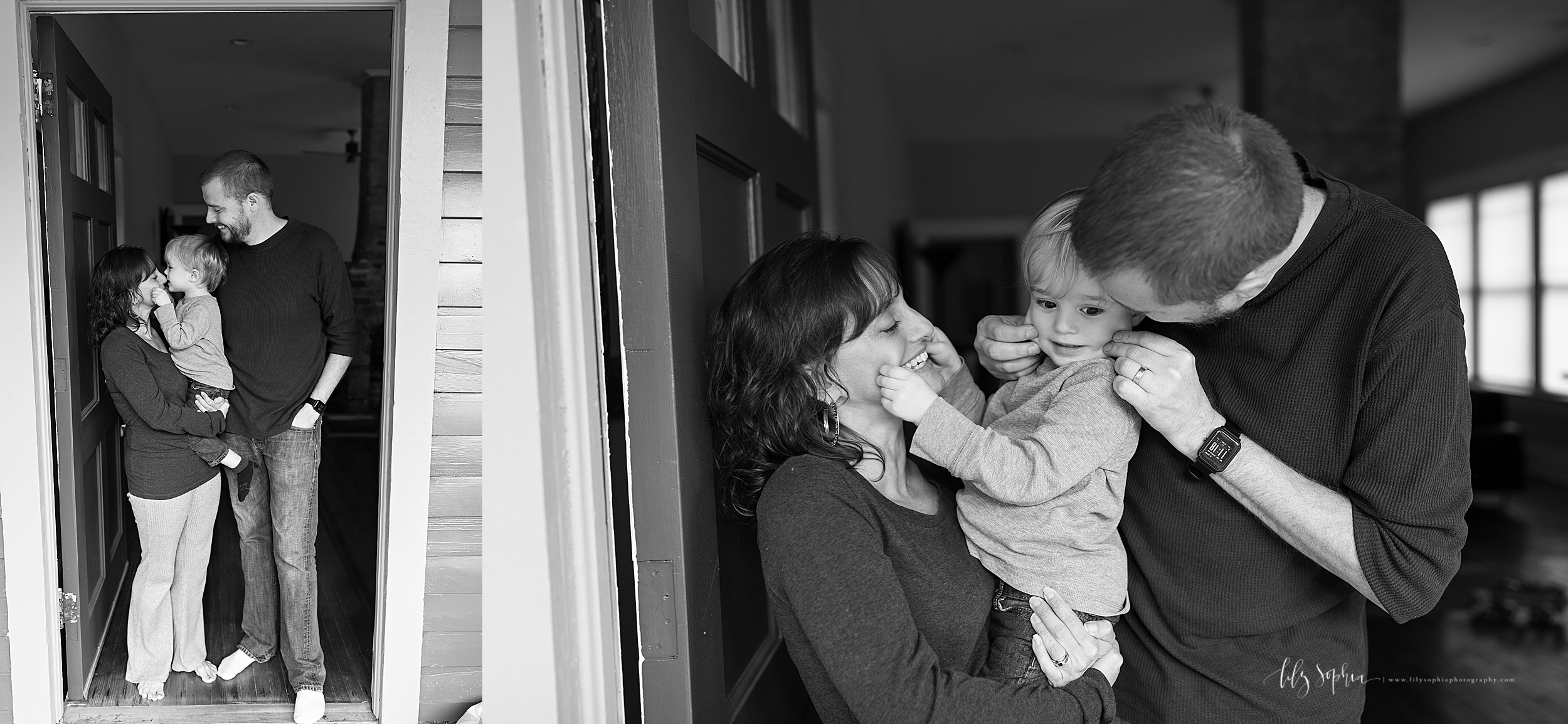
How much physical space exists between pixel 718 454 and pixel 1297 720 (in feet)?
2.87

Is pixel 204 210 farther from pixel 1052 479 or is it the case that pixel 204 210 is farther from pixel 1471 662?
pixel 1471 662

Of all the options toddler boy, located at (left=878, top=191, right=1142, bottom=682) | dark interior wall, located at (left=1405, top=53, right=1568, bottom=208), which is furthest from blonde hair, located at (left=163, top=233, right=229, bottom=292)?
dark interior wall, located at (left=1405, top=53, right=1568, bottom=208)

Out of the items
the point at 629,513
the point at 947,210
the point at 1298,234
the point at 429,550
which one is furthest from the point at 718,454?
the point at 947,210

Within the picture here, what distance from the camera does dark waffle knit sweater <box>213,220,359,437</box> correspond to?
5.26 feet

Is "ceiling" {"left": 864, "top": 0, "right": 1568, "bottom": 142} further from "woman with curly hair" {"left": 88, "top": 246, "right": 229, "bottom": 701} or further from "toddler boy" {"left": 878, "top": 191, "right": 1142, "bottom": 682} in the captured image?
"woman with curly hair" {"left": 88, "top": 246, "right": 229, "bottom": 701}

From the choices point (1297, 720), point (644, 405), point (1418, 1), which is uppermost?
point (1418, 1)

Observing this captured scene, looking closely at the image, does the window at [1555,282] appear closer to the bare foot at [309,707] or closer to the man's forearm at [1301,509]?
the man's forearm at [1301,509]

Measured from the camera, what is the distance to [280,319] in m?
1.64

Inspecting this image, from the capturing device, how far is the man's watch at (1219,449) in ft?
4.21

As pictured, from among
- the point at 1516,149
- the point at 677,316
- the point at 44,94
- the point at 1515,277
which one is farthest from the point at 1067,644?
the point at 1516,149

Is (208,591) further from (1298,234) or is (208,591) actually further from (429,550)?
(1298,234)

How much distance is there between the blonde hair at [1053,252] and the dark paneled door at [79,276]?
1.38 meters

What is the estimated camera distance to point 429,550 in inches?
72.2

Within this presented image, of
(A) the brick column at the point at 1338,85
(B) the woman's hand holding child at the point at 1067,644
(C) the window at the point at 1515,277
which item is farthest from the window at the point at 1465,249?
(B) the woman's hand holding child at the point at 1067,644
